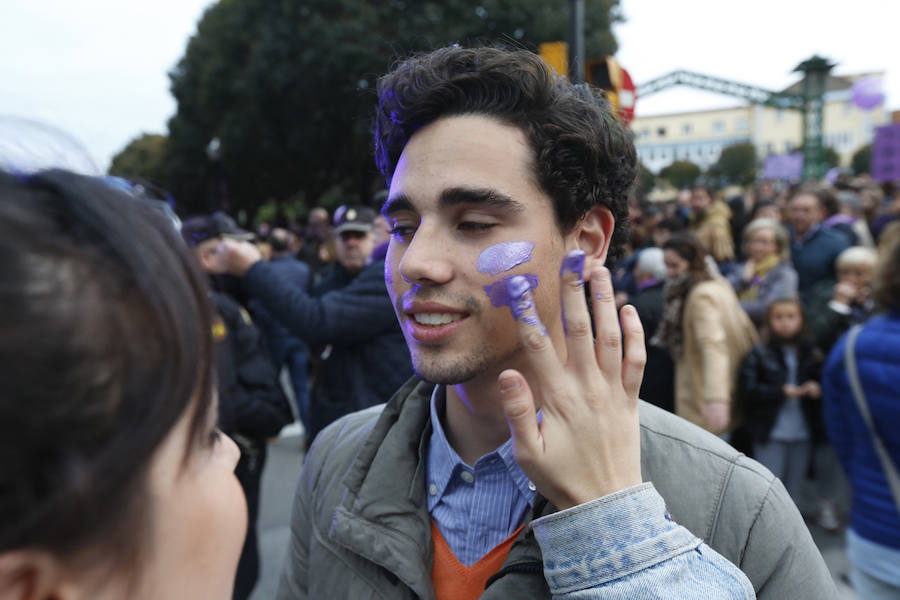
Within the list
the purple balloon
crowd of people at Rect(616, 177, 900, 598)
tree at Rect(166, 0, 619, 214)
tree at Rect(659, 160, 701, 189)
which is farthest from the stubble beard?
tree at Rect(659, 160, 701, 189)

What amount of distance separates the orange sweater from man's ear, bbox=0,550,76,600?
79 centimetres

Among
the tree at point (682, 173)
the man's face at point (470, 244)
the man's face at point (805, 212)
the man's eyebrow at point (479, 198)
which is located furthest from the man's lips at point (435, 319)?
the tree at point (682, 173)

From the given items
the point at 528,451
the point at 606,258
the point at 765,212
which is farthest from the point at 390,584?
the point at 765,212

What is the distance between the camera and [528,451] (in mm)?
1020

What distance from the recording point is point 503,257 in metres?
1.43

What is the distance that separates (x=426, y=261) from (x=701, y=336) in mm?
3280

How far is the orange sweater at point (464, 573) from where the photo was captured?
1.32 m

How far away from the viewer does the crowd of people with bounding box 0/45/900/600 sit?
66cm

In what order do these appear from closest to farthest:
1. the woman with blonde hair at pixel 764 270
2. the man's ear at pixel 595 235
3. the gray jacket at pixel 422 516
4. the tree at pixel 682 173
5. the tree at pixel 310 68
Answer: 1. the gray jacket at pixel 422 516
2. the man's ear at pixel 595 235
3. the woman with blonde hair at pixel 764 270
4. the tree at pixel 310 68
5. the tree at pixel 682 173

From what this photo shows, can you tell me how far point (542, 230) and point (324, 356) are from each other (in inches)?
99.1

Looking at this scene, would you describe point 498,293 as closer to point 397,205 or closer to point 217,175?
point 397,205

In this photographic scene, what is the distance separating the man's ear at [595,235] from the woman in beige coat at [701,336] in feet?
9.46

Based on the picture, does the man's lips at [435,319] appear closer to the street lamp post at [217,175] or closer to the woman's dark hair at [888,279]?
the woman's dark hair at [888,279]

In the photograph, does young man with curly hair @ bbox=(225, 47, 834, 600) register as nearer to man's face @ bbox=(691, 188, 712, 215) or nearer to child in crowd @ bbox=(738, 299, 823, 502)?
child in crowd @ bbox=(738, 299, 823, 502)
